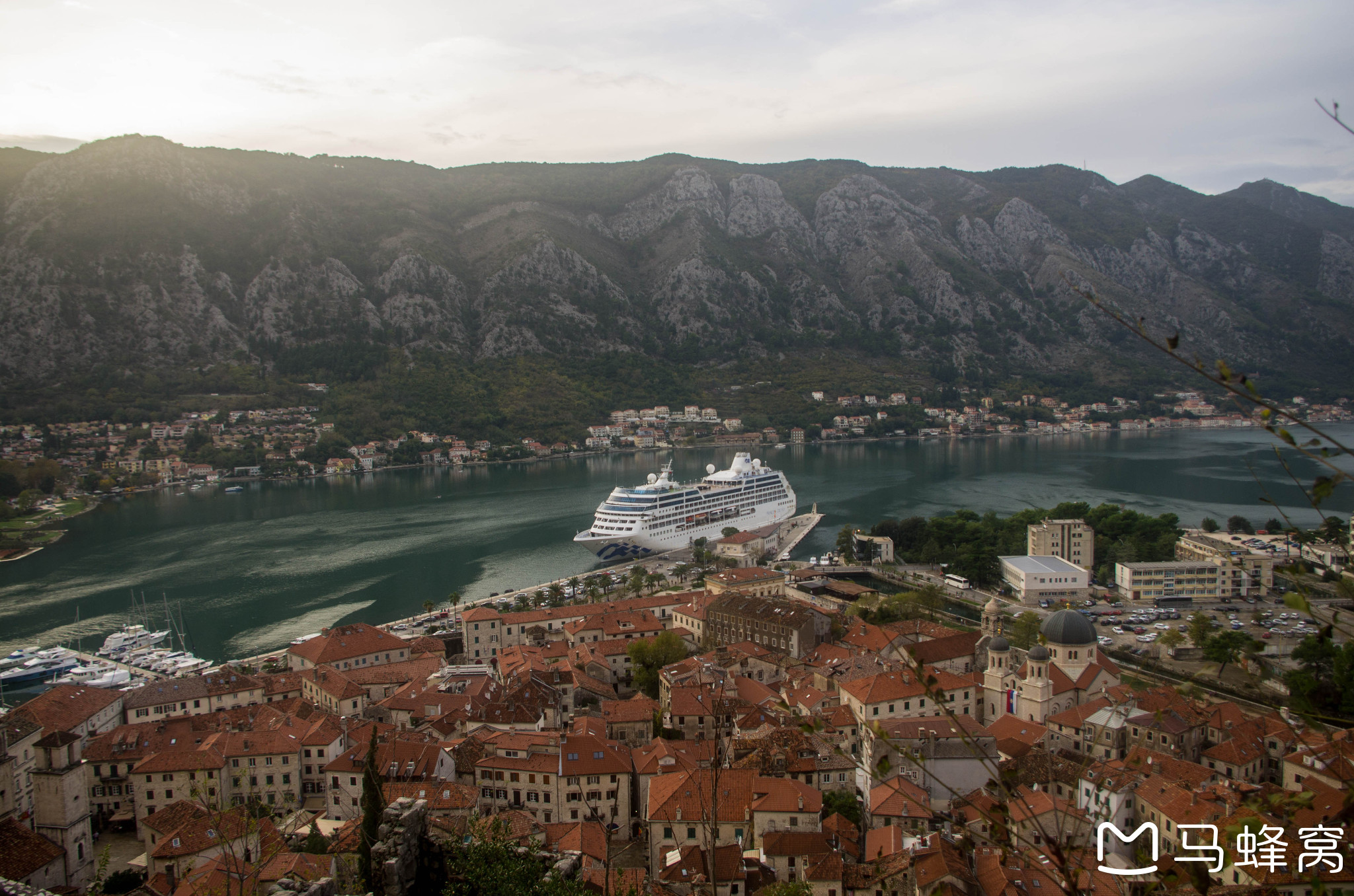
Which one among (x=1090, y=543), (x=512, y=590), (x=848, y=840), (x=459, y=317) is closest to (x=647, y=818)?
(x=848, y=840)

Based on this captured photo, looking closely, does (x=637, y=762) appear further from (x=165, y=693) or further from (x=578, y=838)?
(x=165, y=693)

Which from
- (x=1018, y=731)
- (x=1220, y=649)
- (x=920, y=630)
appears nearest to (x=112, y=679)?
(x=920, y=630)

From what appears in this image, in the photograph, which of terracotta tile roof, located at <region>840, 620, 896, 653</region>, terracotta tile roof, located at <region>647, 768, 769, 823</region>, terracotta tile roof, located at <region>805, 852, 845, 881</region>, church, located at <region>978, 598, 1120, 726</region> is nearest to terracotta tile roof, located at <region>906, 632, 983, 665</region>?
terracotta tile roof, located at <region>840, 620, 896, 653</region>

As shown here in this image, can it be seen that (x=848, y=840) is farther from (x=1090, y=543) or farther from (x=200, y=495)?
(x=200, y=495)

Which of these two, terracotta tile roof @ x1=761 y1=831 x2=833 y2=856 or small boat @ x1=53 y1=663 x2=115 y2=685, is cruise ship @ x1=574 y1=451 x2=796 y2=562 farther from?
terracotta tile roof @ x1=761 y1=831 x2=833 y2=856

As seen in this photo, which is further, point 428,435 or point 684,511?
point 428,435
